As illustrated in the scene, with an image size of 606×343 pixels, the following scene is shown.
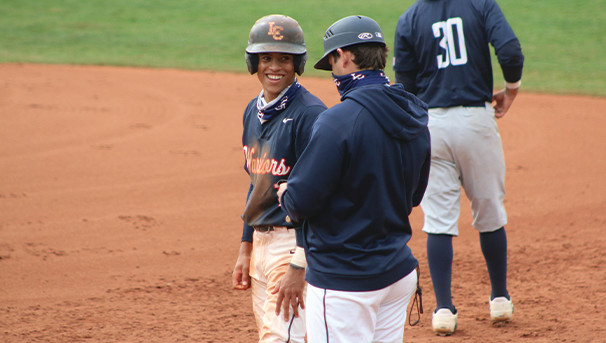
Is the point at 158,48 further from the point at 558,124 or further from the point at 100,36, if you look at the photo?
the point at 558,124

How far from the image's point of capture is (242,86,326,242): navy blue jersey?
10.9 ft

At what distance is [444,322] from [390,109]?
222 centimetres

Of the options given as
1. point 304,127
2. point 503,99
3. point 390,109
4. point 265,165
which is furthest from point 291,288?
point 503,99

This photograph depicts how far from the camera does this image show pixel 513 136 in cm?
1055

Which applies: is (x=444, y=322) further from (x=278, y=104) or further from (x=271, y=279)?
(x=278, y=104)

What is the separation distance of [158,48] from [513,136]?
1136cm

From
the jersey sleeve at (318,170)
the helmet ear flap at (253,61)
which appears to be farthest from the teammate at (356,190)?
the helmet ear flap at (253,61)

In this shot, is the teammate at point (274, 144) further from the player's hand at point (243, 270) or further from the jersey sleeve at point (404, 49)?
the jersey sleeve at point (404, 49)

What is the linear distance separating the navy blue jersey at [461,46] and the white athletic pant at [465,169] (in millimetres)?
108

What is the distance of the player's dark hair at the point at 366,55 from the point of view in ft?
9.21

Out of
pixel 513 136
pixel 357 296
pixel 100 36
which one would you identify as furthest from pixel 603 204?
pixel 100 36

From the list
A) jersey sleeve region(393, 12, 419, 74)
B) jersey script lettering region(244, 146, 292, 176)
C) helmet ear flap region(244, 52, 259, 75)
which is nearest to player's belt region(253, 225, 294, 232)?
jersey script lettering region(244, 146, 292, 176)

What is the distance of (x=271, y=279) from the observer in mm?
3404

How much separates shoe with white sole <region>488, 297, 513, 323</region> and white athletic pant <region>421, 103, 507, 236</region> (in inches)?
19.0
